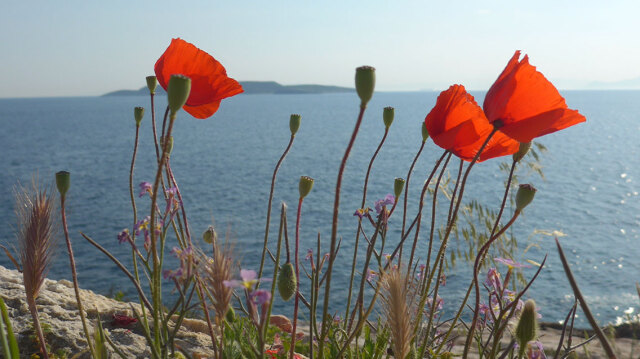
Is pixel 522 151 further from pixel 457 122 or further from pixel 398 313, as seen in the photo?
pixel 398 313

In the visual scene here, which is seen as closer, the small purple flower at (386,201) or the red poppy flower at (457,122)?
the red poppy flower at (457,122)

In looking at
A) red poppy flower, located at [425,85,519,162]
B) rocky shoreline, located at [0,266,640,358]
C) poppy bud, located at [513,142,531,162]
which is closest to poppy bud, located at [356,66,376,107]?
red poppy flower, located at [425,85,519,162]

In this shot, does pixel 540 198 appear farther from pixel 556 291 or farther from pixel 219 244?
pixel 219 244

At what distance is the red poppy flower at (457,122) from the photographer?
172 cm

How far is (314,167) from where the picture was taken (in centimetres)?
3212

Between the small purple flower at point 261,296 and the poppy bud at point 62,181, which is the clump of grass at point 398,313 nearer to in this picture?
the small purple flower at point 261,296

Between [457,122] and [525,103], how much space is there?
258mm

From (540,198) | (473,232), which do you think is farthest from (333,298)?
(540,198)

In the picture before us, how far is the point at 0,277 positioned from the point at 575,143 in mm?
55985

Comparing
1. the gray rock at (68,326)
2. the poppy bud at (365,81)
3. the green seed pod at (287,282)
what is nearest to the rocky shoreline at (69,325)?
the gray rock at (68,326)

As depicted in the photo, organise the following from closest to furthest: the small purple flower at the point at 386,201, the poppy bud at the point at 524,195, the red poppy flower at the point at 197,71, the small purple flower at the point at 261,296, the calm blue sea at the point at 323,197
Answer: the small purple flower at the point at 261,296, the poppy bud at the point at 524,195, the red poppy flower at the point at 197,71, the small purple flower at the point at 386,201, the calm blue sea at the point at 323,197

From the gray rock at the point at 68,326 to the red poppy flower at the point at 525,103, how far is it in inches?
61.6

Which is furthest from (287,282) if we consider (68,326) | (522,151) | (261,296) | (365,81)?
(68,326)


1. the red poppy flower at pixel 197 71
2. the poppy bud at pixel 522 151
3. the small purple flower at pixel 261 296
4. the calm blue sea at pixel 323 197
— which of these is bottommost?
the calm blue sea at pixel 323 197
